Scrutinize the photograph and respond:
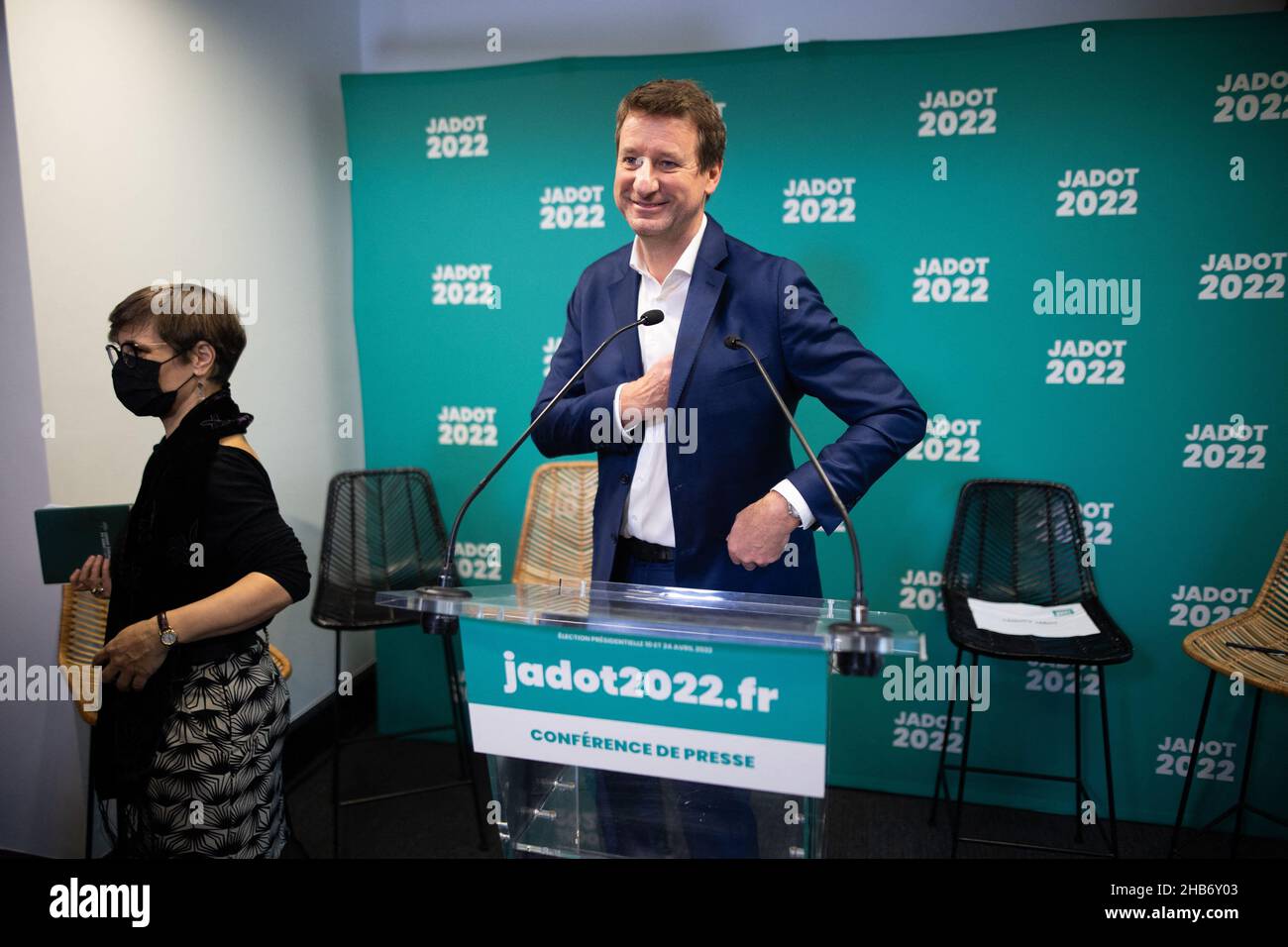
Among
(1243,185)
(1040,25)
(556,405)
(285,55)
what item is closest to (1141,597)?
(1243,185)

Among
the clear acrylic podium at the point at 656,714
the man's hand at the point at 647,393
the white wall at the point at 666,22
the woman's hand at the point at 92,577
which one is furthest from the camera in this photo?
the white wall at the point at 666,22

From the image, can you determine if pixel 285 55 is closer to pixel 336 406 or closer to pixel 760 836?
pixel 336 406

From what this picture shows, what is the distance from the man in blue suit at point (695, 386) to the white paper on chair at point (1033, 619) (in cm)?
111

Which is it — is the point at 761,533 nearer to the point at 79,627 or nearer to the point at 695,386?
the point at 695,386

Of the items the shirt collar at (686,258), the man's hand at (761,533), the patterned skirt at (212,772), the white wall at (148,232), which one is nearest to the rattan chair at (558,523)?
the white wall at (148,232)

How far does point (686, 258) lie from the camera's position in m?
1.66

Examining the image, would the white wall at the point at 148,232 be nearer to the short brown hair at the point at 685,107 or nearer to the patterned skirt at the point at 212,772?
the patterned skirt at the point at 212,772

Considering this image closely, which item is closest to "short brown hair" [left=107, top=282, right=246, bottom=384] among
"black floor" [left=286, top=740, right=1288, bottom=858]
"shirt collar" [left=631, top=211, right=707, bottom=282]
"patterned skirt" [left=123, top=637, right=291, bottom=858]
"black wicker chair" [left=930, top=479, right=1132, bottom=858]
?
"patterned skirt" [left=123, top=637, right=291, bottom=858]

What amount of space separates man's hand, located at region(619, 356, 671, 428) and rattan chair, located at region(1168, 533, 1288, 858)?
5.86 ft

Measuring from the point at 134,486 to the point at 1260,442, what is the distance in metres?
3.40

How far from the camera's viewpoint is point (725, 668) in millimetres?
1009

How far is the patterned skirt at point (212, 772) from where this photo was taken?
5.52 ft

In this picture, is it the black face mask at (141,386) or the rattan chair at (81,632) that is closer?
the black face mask at (141,386)

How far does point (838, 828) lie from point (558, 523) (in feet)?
4.68
